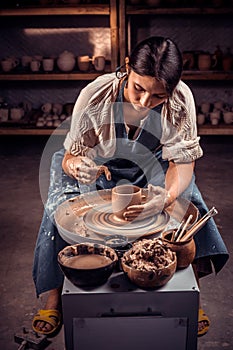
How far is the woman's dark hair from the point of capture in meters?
1.98

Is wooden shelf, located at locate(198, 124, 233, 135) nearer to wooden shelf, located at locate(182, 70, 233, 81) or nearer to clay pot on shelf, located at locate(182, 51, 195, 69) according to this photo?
wooden shelf, located at locate(182, 70, 233, 81)

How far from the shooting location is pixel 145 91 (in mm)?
2033

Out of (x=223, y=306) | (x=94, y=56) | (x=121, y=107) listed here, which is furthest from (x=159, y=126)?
(x=94, y=56)

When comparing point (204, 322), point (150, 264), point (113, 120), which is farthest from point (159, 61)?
point (204, 322)

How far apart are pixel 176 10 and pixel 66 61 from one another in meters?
1.10

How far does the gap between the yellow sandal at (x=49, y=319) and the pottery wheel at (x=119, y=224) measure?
0.51 m

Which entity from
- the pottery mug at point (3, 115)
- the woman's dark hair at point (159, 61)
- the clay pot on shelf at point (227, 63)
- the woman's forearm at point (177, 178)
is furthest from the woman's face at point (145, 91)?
the pottery mug at point (3, 115)

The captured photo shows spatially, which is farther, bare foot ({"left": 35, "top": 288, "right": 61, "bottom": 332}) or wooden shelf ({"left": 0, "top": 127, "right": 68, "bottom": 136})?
wooden shelf ({"left": 0, "top": 127, "right": 68, "bottom": 136})

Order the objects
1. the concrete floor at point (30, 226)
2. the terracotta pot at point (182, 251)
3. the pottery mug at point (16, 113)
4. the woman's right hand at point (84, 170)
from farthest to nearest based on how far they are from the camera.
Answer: the pottery mug at point (16, 113)
the concrete floor at point (30, 226)
the woman's right hand at point (84, 170)
the terracotta pot at point (182, 251)

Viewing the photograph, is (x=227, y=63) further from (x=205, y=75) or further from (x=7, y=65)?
(x=7, y=65)

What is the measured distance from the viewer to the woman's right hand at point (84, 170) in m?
2.12

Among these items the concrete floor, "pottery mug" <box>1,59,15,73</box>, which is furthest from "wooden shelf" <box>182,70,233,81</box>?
"pottery mug" <box>1,59,15,73</box>

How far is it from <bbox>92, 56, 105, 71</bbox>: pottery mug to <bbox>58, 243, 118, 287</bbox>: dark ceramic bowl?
3.22 meters

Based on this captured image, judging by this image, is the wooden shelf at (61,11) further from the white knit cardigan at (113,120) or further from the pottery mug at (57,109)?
the white knit cardigan at (113,120)
